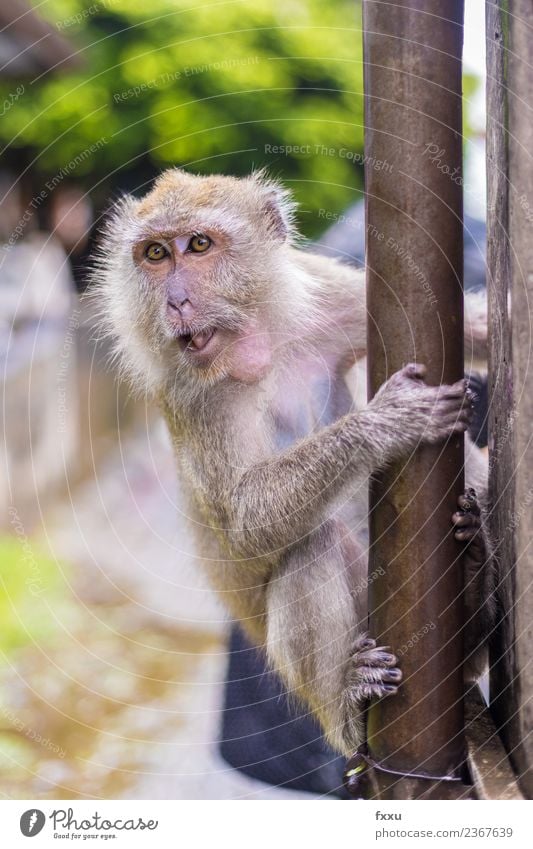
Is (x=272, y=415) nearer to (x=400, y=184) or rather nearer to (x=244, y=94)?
(x=400, y=184)

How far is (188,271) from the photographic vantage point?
109 inches

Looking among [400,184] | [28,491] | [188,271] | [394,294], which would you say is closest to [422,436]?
[394,294]

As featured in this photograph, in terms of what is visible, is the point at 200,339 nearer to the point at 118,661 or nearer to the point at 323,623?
the point at 323,623

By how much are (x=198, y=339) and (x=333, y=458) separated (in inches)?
23.5

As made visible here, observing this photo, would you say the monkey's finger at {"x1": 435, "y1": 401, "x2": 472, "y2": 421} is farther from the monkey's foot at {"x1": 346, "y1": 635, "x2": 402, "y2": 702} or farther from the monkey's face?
the monkey's face

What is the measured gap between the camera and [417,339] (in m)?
2.10

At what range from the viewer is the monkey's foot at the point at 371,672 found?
89.4 inches

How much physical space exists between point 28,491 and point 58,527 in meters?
0.45

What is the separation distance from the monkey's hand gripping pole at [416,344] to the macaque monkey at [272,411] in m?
0.09

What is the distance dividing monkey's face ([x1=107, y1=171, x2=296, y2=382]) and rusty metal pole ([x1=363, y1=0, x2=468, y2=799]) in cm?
63
